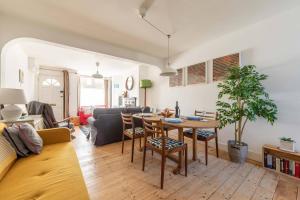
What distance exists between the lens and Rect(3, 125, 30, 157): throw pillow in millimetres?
1473

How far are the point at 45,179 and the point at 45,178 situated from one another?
0.06 ft

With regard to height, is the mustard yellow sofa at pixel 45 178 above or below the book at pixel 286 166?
above

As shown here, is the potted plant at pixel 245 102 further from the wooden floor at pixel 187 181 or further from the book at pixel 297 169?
the book at pixel 297 169

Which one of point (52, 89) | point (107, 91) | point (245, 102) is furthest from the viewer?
point (107, 91)

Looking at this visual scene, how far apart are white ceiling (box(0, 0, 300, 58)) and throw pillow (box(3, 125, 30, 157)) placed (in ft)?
5.81

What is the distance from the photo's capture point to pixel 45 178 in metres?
1.11

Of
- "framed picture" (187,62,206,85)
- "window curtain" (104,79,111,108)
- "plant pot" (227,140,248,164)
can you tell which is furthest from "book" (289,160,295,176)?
"window curtain" (104,79,111,108)

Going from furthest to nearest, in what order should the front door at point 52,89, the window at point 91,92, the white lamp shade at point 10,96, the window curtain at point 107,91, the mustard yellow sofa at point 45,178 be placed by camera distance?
the window curtain at point 107,91
the window at point 91,92
the front door at point 52,89
the white lamp shade at point 10,96
the mustard yellow sofa at point 45,178

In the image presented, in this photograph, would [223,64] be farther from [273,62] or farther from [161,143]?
[161,143]

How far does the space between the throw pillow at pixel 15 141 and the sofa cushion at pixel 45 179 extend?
8 centimetres

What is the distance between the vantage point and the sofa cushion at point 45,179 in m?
0.92

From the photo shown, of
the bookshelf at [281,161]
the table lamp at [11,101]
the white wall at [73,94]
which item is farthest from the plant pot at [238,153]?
the white wall at [73,94]

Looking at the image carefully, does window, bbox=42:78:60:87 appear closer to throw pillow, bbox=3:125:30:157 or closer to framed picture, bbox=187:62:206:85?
Result: throw pillow, bbox=3:125:30:157

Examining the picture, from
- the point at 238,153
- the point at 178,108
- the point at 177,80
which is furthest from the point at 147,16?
the point at 238,153
